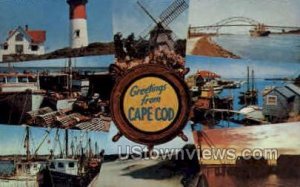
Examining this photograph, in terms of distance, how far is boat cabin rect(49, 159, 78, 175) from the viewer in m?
2.56

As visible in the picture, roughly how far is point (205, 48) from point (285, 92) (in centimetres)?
40

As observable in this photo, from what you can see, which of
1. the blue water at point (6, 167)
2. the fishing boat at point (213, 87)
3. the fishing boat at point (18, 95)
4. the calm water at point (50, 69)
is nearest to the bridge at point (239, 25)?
the fishing boat at point (213, 87)

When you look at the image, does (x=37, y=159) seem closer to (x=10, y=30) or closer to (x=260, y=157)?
(x=10, y=30)

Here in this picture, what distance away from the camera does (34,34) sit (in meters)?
2.56

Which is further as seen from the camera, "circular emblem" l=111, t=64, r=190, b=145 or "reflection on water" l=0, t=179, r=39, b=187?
"reflection on water" l=0, t=179, r=39, b=187

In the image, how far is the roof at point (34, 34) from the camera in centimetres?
255

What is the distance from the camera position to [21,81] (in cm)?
257

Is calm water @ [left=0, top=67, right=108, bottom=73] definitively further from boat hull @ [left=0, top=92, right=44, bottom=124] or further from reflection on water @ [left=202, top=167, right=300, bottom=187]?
reflection on water @ [left=202, top=167, right=300, bottom=187]

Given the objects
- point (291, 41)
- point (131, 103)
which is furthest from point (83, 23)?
point (291, 41)

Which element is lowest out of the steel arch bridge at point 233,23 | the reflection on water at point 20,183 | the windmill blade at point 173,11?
the reflection on water at point 20,183

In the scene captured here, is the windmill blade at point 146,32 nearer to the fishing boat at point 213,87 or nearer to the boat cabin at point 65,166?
the fishing boat at point 213,87

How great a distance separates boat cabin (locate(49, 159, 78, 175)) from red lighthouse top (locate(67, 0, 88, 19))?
2.12 feet

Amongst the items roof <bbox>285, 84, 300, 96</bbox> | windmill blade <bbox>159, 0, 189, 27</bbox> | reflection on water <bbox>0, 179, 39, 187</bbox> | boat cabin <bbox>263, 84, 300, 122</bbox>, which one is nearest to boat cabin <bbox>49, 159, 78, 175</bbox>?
reflection on water <bbox>0, 179, 39, 187</bbox>

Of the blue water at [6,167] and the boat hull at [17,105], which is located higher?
the boat hull at [17,105]
